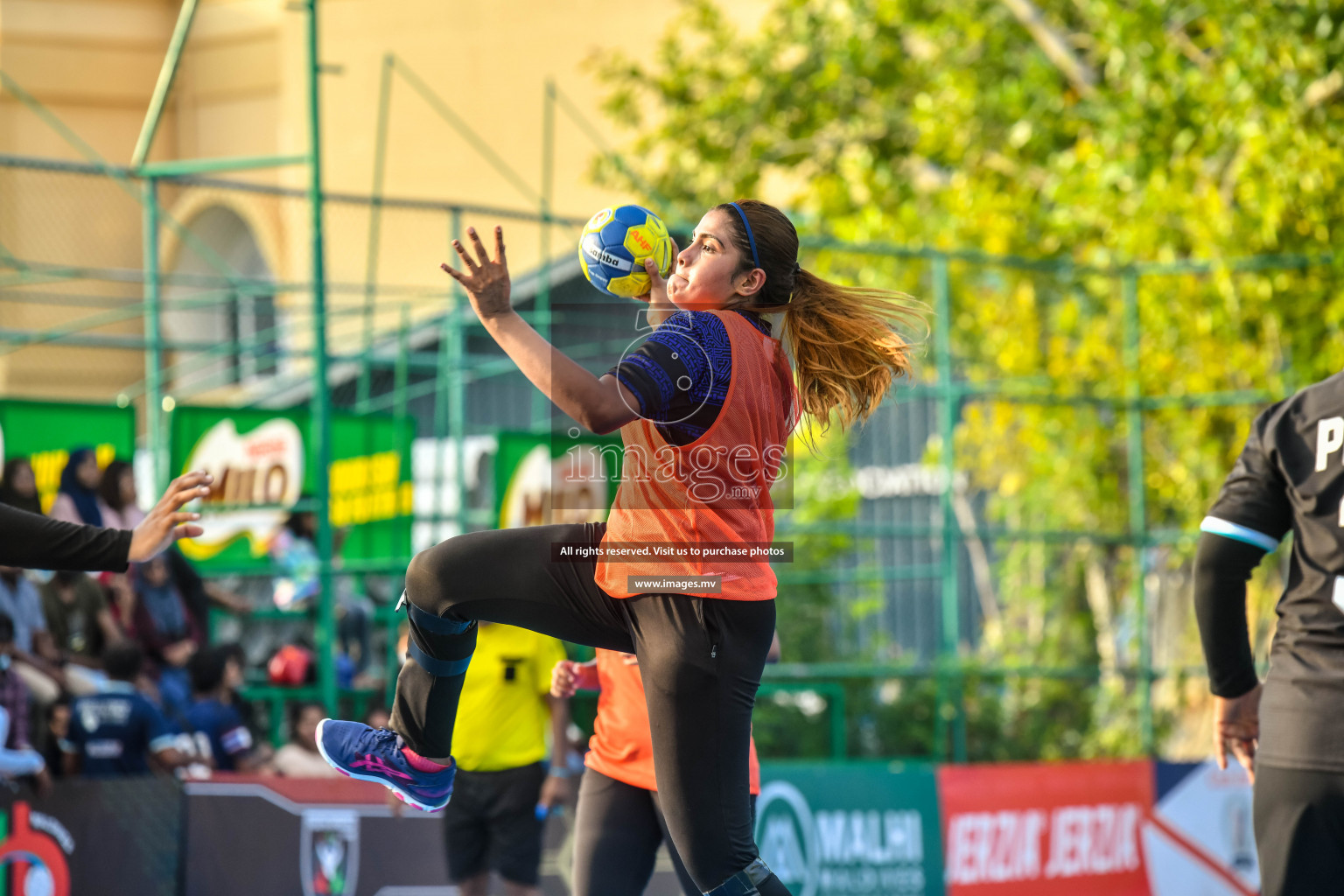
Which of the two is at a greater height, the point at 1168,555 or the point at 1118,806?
the point at 1168,555

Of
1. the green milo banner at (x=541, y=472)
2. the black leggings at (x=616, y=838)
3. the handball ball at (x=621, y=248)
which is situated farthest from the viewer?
the green milo banner at (x=541, y=472)

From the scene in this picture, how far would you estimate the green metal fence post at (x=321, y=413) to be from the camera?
26.3ft

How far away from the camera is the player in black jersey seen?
12.3 feet

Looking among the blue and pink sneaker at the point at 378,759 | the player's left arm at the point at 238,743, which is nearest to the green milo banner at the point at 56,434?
the player's left arm at the point at 238,743

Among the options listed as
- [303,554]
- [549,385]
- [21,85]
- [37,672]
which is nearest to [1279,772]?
[549,385]

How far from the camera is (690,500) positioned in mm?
3676

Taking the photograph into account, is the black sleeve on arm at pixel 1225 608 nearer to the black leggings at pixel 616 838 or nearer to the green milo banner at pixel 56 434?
the black leggings at pixel 616 838

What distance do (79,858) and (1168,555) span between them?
316 inches

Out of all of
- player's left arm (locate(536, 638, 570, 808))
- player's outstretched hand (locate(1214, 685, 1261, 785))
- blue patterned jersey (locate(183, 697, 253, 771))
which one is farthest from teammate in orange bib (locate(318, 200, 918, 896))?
blue patterned jersey (locate(183, 697, 253, 771))

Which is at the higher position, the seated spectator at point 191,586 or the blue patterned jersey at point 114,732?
the seated spectator at point 191,586

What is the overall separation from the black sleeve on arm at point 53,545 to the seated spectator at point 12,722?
305 centimetres

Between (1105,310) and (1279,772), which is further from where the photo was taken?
(1105,310)

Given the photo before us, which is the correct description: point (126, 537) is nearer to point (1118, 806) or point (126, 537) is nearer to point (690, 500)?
point (690, 500)

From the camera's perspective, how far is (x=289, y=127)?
2317 cm
